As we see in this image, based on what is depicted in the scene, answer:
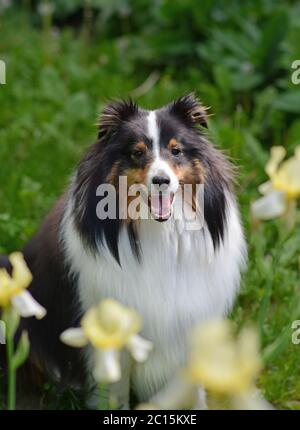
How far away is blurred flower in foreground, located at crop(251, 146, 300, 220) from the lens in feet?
5.61

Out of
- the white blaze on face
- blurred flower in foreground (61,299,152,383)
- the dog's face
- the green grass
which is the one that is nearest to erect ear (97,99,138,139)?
the dog's face

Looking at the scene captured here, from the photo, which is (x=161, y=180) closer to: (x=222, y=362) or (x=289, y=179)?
(x=289, y=179)

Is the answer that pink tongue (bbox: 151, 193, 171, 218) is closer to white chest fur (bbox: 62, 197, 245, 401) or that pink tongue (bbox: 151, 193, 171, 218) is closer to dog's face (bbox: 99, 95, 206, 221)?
dog's face (bbox: 99, 95, 206, 221)

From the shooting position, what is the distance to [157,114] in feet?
9.84

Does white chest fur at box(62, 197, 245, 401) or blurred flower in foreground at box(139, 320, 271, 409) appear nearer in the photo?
blurred flower in foreground at box(139, 320, 271, 409)

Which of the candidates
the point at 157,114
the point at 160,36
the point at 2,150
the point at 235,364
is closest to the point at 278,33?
the point at 160,36

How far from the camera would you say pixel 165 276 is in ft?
10.1

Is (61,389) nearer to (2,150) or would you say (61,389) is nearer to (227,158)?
(227,158)

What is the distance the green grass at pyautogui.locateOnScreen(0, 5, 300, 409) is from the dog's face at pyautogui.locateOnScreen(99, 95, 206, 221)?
0.73m

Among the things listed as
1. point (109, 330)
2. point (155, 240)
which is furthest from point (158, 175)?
point (109, 330)

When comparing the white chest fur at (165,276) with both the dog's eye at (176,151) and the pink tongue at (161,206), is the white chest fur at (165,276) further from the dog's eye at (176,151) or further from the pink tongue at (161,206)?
the dog's eye at (176,151)

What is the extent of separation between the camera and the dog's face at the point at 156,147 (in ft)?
9.25

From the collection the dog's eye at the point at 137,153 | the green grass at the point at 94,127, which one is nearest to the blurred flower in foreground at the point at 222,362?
the dog's eye at the point at 137,153
